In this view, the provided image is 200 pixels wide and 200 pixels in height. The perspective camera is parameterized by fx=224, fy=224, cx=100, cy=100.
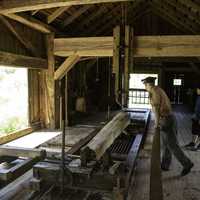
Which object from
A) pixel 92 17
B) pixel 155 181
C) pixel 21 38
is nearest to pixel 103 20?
pixel 92 17

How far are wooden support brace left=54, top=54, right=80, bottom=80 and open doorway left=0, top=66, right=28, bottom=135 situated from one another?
35.2 inches

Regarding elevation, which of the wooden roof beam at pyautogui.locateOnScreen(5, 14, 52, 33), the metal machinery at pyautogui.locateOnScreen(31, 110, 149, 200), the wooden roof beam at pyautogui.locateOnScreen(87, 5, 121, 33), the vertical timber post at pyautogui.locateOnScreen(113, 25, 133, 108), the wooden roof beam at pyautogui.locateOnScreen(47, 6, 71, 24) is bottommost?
the metal machinery at pyautogui.locateOnScreen(31, 110, 149, 200)

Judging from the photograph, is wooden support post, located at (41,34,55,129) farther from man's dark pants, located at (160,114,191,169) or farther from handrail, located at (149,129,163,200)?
handrail, located at (149,129,163,200)

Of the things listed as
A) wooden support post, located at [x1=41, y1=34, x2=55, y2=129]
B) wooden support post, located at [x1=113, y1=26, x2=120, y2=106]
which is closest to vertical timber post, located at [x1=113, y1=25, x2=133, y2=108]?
wooden support post, located at [x1=113, y1=26, x2=120, y2=106]

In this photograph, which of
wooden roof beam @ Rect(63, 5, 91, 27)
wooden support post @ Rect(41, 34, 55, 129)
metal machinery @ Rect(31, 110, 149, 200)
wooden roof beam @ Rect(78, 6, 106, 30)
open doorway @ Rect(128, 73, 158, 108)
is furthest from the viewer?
open doorway @ Rect(128, 73, 158, 108)

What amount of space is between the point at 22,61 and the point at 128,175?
162 inches

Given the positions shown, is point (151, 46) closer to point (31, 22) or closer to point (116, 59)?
point (116, 59)

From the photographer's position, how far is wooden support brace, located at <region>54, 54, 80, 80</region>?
609 centimetres

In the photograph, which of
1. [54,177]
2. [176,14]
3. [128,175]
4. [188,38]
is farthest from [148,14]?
[54,177]

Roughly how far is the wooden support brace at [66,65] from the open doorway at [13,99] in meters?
→ 0.89

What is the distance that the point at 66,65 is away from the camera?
20.6 feet

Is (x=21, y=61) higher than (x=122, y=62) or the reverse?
higher

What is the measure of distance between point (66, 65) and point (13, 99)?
1.71m

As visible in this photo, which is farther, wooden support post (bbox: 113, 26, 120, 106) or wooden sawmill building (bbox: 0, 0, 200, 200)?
wooden support post (bbox: 113, 26, 120, 106)
